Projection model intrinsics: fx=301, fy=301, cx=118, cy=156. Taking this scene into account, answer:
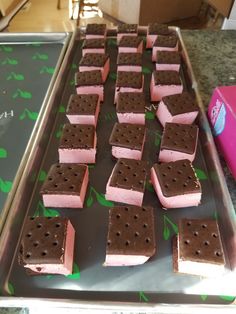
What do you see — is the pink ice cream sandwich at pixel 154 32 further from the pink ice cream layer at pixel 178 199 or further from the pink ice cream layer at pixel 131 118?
the pink ice cream layer at pixel 178 199

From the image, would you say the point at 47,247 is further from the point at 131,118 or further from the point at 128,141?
the point at 131,118

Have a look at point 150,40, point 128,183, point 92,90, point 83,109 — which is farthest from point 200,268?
point 150,40

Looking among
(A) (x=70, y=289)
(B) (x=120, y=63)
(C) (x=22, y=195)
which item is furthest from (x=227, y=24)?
(A) (x=70, y=289)

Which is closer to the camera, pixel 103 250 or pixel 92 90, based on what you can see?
pixel 103 250

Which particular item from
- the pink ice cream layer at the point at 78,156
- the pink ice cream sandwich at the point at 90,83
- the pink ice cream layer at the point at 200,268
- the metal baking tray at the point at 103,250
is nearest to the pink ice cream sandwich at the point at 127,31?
the pink ice cream sandwich at the point at 90,83

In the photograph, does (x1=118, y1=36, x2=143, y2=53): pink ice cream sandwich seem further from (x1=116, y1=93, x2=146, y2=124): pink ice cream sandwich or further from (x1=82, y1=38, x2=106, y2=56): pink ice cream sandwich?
(x1=116, y1=93, x2=146, y2=124): pink ice cream sandwich
